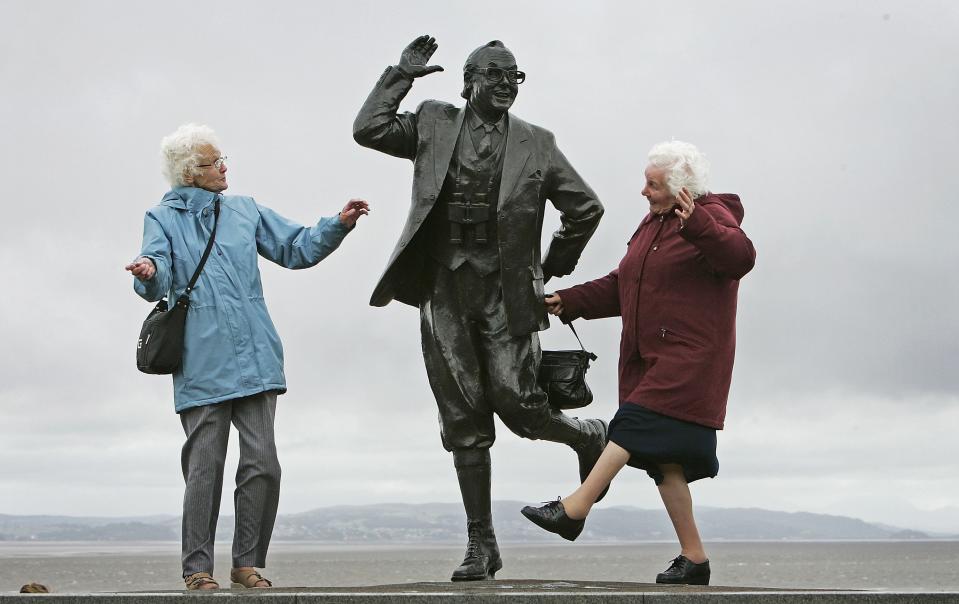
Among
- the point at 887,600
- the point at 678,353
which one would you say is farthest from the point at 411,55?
the point at 887,600

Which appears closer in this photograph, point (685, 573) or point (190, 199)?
point (685, 573)

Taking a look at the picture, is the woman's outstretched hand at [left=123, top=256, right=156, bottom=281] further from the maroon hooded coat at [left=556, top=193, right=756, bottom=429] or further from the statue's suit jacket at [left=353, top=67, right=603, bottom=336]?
the maroon hooded coat at [left=556, top=193, right=756, bottom=429]

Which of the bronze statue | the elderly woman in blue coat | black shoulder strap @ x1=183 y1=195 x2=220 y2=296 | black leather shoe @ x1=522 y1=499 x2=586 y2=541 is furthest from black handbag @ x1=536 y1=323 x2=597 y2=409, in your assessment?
black shoulder strap @ x1=183 y1=195 x2=220 y2=296

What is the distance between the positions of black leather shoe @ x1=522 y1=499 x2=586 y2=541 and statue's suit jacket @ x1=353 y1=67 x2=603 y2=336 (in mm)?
1316

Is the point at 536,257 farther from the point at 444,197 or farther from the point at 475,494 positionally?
the point at 475,494

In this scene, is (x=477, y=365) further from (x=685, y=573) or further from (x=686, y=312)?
(x=685, y=573)

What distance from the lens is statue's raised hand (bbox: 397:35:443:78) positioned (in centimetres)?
869

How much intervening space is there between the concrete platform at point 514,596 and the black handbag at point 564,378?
212cm

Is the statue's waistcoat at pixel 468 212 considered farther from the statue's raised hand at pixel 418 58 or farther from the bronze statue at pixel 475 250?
the statue's raised hand at pixel 418 58

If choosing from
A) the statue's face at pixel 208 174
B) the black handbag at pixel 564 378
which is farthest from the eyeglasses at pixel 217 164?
the black handbag at pixel 564 378

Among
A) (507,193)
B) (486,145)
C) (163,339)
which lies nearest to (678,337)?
(507,193)

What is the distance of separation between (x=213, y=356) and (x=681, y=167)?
306cm

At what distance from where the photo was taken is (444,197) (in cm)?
870

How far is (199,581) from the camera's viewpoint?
7.79m
